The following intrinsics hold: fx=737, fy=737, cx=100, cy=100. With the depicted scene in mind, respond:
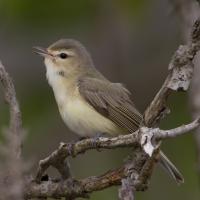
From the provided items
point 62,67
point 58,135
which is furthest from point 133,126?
point 58,135

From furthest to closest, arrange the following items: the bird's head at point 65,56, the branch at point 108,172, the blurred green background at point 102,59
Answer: the blurred green background at point 102,59 < the bird's head at point 65,56 < the branch at point 108,172

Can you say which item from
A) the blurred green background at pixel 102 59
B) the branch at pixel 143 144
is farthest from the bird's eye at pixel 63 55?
the branch at pixel 143 144

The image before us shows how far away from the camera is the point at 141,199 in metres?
6.86

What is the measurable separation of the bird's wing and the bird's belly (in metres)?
0.06

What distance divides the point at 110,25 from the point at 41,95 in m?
1.24

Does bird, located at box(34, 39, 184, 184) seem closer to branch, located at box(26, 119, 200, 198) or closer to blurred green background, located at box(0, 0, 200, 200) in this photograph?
blurred green background, located at box(0, 0, 200, 200)

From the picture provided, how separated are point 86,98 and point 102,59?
8.33 feet

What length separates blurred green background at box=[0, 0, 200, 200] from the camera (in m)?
6.98

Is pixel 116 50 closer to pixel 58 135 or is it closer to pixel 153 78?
pixel 153 78

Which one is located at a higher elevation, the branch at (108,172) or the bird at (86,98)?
the bird at (86,98)

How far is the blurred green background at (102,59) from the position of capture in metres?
6.98

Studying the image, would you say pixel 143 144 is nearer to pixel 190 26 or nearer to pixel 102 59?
pixel 190 26

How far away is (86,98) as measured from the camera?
6102 millimetres

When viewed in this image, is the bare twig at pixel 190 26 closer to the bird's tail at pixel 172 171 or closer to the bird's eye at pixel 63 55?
the bird's tail at pixel 172 171
